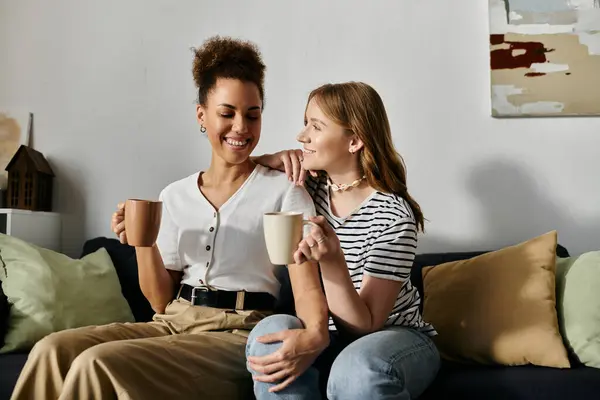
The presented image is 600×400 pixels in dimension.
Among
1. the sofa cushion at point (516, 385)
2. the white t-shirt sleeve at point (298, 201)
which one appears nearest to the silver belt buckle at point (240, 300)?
the white t-shirt sleeve at point (298, 201)

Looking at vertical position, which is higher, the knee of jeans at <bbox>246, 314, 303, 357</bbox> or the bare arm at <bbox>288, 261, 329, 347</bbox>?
the bare arm at <bbox>288, 261, 329, 347</bbox>

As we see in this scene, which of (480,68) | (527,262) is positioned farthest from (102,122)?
(527,262)

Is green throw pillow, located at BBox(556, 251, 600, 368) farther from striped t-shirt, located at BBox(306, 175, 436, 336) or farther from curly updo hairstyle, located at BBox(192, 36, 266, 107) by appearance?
curly updo hairstyle, located at BBox(192, 36, 266, 107)

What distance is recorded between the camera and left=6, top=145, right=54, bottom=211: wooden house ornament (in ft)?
7.54

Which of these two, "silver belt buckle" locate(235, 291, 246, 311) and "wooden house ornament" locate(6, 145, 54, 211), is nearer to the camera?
"silver belt buckle" locate(235, 291, 246, 311)

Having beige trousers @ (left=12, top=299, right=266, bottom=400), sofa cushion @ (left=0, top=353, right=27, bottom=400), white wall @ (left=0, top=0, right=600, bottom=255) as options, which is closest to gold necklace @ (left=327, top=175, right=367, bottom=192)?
beige trousers @ (left=12, top=299, right=266, bottom=400)

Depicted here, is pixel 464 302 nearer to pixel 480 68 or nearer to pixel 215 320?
pixel 215 320

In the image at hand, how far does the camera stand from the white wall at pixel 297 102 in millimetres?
2221

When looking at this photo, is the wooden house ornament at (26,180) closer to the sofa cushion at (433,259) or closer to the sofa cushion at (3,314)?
the sofa cushion at (3,314)

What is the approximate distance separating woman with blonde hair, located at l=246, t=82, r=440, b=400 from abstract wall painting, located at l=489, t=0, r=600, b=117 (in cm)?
82

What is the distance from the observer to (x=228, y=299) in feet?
5.09

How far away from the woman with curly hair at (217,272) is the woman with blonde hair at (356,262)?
0.06 metres

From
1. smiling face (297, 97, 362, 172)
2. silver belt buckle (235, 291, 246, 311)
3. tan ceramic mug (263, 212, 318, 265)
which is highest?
smiling face (297, 97, 362, 172)

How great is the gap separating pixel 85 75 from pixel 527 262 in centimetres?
171
